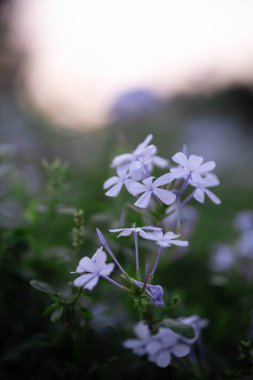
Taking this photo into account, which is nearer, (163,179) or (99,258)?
(99,258)

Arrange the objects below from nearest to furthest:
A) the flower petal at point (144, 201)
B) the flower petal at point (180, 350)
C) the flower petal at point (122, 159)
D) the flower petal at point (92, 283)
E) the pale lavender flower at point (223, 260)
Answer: the flower petal at point (92, 283) → the flower petal at point (144, 201) → the flower petal at point (180, 350) → the flower petal at point (122, 159) → the pale lavender flower at point (223, 260)

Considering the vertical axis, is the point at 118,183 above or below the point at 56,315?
above

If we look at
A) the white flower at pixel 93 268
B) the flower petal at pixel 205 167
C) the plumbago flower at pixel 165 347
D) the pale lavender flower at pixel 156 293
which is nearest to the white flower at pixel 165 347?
the plumbago flower at pixel 165 347

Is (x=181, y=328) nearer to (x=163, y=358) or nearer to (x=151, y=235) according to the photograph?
(x=163, y=358)

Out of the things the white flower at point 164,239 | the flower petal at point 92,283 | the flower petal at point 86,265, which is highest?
the white flower at point 164,239

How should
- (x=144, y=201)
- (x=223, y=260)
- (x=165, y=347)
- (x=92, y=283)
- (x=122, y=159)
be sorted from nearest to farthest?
(x=92, y=283) < (x=144, y=201) < (x=165, y=347) < (x=122, y=159) < (x=223, y=260)

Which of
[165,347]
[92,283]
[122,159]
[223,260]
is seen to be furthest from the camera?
[223,260]

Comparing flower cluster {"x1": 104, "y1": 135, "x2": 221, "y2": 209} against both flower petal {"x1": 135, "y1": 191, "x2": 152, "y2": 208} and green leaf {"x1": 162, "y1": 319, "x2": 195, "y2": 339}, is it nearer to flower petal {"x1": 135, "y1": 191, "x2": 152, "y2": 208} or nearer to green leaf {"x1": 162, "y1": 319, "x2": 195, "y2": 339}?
flower petal {"x1": 135, "y1": 191, "x2": 152, "y2": 208}

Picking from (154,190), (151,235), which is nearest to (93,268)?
(151,235)

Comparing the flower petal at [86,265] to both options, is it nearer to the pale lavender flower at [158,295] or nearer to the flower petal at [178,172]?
the pale lavender flower at [158,295]

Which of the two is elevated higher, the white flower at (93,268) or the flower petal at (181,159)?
the flower petal at (181,159)

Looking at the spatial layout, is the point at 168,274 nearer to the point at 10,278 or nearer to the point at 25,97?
the point at 10,278

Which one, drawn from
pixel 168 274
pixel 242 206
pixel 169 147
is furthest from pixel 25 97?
pixel 168 274

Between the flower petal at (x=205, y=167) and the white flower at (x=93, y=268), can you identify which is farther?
the flower petal at (x=205, y=167)
